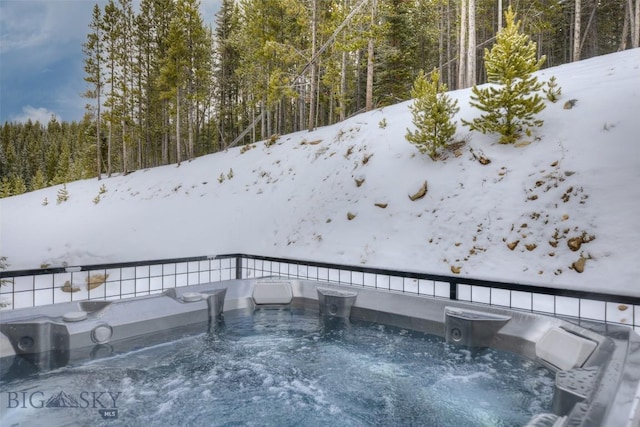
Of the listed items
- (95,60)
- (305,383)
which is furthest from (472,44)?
(95,60)

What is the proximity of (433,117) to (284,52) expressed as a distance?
361 inches

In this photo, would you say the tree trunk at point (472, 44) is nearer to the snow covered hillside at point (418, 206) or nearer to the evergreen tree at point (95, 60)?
the snow covered hillside at point (418, 206)

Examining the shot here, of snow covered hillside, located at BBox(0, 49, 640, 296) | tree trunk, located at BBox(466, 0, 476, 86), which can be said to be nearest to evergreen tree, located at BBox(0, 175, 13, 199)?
snow covered hillside, located at BBox(0, 49, 640, 296)

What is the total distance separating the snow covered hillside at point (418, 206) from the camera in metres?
5.84

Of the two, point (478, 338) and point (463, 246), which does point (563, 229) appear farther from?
point (478, 338)

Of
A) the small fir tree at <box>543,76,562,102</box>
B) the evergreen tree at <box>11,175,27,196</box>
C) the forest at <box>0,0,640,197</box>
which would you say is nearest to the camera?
the small fir tree at <box>543,76,562,102</box>

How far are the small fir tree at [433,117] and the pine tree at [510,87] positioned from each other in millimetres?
733

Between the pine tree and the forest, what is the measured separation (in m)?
4.44

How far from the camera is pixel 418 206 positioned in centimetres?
809

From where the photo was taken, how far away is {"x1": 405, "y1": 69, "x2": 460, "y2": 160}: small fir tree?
824 cm

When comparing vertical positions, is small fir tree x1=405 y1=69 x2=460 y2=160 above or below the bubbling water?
above

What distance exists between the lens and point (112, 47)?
19.2m

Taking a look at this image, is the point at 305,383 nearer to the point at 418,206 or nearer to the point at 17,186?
the point at 418,206

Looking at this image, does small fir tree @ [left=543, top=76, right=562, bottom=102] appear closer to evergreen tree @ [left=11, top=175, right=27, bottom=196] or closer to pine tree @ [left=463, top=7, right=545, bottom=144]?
pine tree @ [left=463, top=7, right=545, bottom=144]
